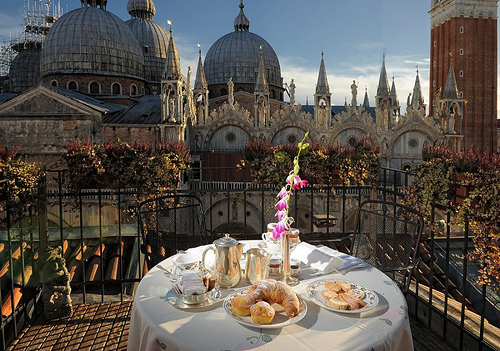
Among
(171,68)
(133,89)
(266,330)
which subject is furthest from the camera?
(133,89)

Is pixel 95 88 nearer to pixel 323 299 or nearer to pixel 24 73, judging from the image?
pixel 24 73

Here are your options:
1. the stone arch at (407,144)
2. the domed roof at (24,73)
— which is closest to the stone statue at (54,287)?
the stone arch at (407,144)

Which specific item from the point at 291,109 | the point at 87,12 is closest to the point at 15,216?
the point at 291,109

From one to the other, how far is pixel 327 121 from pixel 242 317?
2091 centimetres

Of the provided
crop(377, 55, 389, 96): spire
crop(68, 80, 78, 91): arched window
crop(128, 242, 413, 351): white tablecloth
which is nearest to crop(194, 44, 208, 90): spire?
crop(68, 80, 78, 91): arched window

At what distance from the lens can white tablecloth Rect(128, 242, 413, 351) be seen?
174 centimetres

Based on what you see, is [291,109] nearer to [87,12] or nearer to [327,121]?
[327,121]

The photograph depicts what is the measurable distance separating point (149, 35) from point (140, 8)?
3.76 meters

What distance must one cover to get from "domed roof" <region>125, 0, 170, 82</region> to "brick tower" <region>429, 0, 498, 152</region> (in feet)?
89.5

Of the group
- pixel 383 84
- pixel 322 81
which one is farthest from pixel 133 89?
pixel 383 84

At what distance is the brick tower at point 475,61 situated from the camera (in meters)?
37.1

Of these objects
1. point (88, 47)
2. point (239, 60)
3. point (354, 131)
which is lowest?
point (354, 131)

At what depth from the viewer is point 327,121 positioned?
72.0 ft

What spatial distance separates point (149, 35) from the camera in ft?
110
